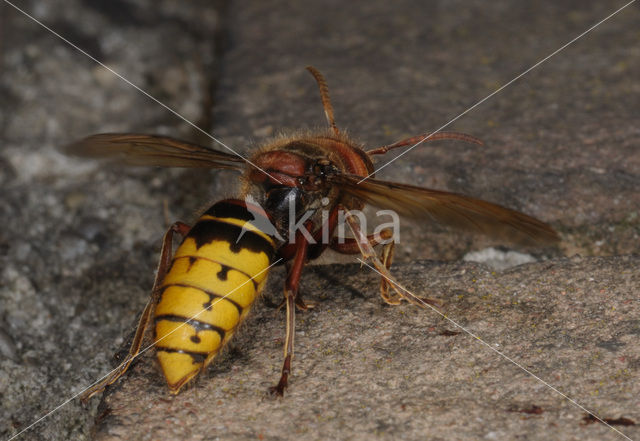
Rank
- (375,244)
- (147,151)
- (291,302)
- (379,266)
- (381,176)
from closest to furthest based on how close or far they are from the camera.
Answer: (291,302), (379,266), (375,244), (147,151), (381,176)

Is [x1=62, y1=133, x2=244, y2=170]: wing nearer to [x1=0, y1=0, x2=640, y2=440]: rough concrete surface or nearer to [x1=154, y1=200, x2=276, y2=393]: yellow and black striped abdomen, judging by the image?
[x1=0, y1=0, x2=640, y2=440]: rough concrete surface

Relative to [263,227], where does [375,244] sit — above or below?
above

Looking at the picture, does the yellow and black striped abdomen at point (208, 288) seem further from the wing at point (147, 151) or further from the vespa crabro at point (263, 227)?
the wing at point (147, 151)

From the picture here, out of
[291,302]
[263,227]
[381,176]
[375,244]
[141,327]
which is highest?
[381,176]

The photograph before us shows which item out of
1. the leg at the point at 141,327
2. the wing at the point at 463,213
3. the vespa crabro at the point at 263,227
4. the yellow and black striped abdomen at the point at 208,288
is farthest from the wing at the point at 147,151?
the wing at the point at 463,213

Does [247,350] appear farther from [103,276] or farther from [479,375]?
[103,276]

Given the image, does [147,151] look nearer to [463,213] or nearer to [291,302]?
[291,302]

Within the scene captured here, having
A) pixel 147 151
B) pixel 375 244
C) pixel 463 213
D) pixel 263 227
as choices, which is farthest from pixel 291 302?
pixel 147 151
